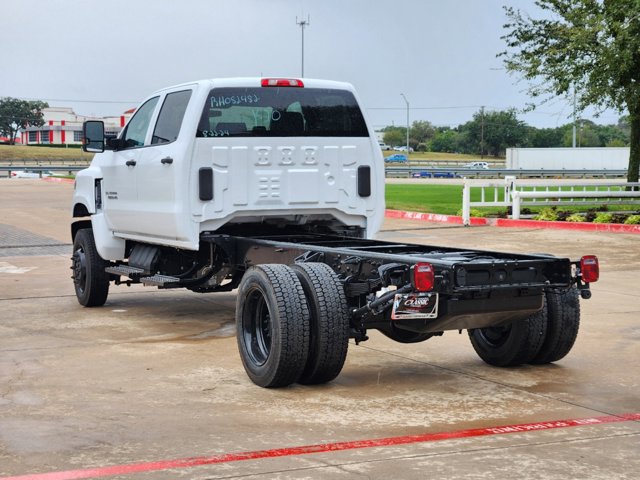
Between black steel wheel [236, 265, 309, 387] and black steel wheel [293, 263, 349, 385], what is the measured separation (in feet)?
0.24

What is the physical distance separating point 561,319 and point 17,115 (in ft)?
526

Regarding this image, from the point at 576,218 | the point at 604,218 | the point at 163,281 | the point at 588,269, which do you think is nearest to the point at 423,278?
the point at 588,269

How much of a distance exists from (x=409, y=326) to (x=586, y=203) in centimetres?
1829

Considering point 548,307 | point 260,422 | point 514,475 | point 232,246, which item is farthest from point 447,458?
point 232,246

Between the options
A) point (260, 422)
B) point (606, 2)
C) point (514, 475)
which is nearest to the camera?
point (514, 475)

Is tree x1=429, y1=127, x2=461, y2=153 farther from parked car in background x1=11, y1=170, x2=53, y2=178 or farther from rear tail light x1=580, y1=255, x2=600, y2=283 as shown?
rear tail light x1=580, y1=255, x2=600, y2=283

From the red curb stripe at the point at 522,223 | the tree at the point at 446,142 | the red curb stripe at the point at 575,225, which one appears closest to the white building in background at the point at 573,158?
the red curb stripe at the point at 522,223

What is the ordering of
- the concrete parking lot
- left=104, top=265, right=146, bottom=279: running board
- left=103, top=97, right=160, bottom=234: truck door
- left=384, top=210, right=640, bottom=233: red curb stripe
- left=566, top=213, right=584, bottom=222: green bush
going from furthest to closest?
left=566, top=213, right=584, bottom=222: green bush
left=384, top=210, right=640, bottom=233: red curb stripe
left=104, top=265, right=146, bottom=279: running board
left=103, top=97, right=160, bottom=234: truck door
the concrete parking lot

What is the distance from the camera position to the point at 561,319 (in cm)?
791

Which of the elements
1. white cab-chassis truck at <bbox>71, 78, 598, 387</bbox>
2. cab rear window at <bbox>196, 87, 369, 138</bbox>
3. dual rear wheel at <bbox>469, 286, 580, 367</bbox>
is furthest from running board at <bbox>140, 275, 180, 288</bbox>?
dual rear wheel at <bbox>469, 286, 580, 367</bbox>

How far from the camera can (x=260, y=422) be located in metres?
6.43

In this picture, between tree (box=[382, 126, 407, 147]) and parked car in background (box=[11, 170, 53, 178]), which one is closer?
parked car in background (box=[11, 170, 53, 178])

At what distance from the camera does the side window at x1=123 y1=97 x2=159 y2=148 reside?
34.3 ft

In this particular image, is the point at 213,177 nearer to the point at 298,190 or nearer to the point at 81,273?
the point at 298,190
